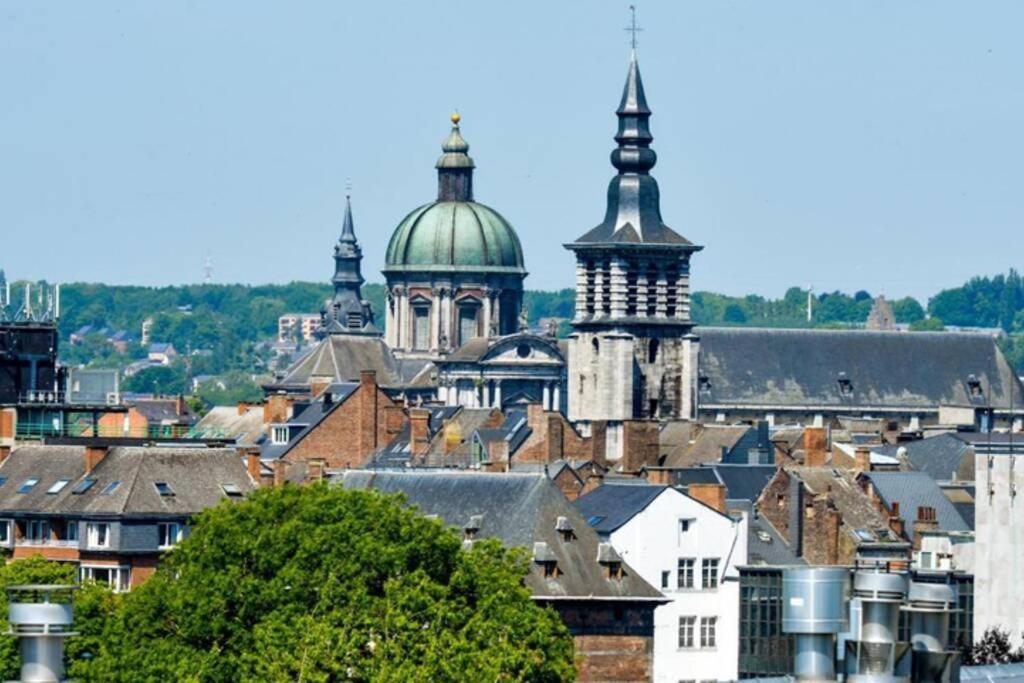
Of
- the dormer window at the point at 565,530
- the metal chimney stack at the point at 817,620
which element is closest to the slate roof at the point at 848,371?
the dormer window at the point at 565,530

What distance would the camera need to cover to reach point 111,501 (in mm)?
84688

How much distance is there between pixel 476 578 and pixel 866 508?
34.5 m

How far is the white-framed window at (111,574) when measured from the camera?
83000mm

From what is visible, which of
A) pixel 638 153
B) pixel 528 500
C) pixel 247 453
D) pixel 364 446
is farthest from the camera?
pixel 638 153

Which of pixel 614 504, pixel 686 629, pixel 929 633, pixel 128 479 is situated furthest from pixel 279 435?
pixel 929 633

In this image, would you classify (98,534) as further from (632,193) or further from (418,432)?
(632,193)

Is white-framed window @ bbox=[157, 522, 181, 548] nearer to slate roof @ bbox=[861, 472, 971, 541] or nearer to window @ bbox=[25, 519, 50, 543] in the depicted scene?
window @ bbox=[25, 519, 50, 543]

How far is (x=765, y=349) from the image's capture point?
19638cm

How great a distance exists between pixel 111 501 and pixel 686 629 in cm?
1322

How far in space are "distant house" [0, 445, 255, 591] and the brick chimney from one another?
3134cm

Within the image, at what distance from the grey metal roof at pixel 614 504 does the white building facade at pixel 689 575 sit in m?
0.20

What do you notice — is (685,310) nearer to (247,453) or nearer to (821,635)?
(247,453)

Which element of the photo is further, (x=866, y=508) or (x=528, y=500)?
(x=866, y=508)

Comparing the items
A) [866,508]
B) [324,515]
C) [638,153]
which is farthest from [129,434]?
[638,153]
